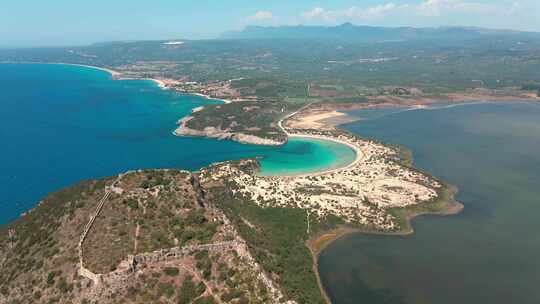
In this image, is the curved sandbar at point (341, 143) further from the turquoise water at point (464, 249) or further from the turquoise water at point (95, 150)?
the turquoise water at point (464, 249)

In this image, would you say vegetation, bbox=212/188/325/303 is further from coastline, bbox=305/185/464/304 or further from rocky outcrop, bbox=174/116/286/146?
rocky outcrop, bbox=174/116/286/146

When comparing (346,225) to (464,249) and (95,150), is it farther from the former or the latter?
(95,150)

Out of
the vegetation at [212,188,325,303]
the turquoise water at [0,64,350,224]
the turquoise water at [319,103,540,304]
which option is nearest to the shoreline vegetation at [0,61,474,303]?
the vegetation at [212,188,325,303]

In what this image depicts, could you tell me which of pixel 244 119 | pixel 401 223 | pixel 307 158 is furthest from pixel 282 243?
pixel 244 119

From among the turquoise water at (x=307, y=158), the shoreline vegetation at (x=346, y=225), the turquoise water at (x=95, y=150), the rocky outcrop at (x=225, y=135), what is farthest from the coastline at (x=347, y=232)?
the rocky outcrop at (x=225, y=135)

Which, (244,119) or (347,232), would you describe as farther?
(244,119)
